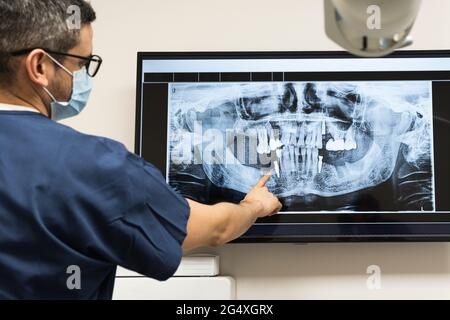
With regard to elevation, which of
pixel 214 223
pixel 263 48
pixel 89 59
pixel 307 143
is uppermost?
pixel 263 48

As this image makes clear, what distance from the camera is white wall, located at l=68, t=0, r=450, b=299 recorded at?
1809mm

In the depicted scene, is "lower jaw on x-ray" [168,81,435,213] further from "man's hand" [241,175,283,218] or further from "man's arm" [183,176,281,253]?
"man's arm" [183,176,281,253]

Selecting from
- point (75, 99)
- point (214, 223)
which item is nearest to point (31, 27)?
point (75, 99)

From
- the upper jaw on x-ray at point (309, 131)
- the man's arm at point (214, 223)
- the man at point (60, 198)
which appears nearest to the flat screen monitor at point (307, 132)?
the upper jaw on x-ray at point (309, 131)

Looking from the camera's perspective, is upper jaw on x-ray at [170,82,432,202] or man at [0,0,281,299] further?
upper jaw on x-ray at [170,82,432,202]

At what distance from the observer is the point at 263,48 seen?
192 centimetres

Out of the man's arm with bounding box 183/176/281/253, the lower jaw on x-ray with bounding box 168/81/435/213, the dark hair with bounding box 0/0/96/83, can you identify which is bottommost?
the man's arm with bounding box 183/176/281/253

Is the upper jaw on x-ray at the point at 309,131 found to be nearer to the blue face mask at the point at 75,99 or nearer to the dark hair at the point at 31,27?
the blue face mask at the point at 75,99

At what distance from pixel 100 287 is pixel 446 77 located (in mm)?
1390

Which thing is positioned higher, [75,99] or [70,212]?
[75,99]

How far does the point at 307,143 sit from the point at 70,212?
1078 millimetres

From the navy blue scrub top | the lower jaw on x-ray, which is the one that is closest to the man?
the navy blue scrub top

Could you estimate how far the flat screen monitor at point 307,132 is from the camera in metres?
1.76

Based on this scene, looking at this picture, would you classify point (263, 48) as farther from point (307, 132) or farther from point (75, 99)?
point (75, 99)
